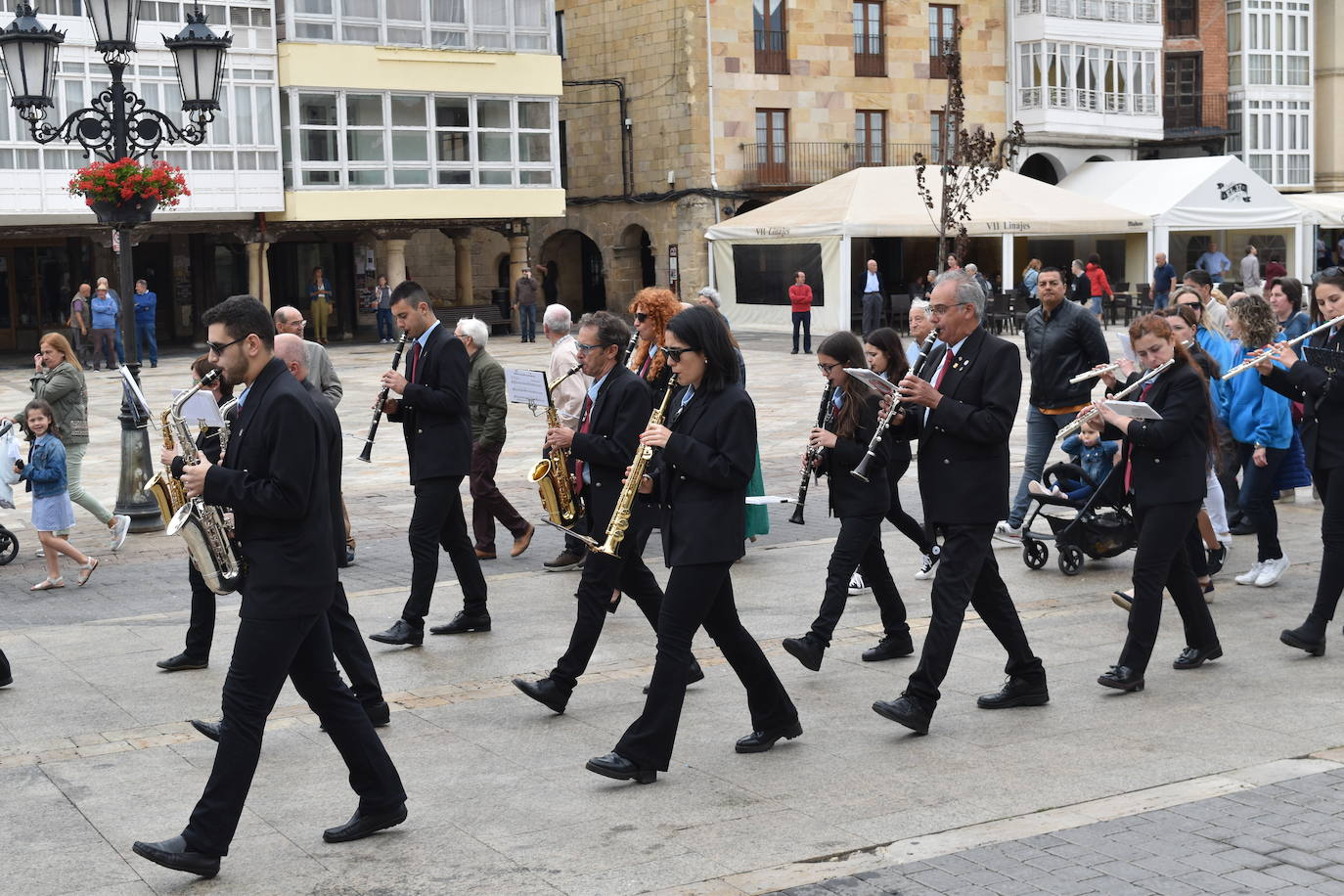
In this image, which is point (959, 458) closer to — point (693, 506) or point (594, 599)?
point (693, 506)

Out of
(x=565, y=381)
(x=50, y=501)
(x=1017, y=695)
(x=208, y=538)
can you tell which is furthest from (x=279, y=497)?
(x=50, y=501)

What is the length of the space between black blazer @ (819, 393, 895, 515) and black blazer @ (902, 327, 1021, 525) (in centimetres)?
108

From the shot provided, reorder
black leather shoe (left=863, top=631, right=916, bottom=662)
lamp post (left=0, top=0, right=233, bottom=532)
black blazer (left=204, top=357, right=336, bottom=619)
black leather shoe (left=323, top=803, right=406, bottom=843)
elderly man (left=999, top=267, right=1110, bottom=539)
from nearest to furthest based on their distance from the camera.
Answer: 1. black blazer (left=204, top=357, right=336, bottom=619)
2. black leather shoe (left=323, top=803, right=406, bottom=843)
3. black leather shoe (left=863, top=631, right=916, bottom=662)
4. elderly man (left=999, top=267, right=1110, bottom=539)
5. lamp post (left=0, top=0, right=233, bottom=532)

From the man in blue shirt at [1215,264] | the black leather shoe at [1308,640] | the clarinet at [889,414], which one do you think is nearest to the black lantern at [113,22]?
the clarinet at [889,414]

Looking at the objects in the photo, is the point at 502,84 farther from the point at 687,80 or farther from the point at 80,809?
the point at 80,809

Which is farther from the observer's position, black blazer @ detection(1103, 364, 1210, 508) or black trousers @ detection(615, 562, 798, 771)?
black blazer @ detection(1103, 364, 1210, 508)

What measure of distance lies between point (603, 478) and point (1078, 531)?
3777 mm

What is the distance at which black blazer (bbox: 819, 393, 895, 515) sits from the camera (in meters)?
8.02

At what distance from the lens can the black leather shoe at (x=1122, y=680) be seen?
730 cm

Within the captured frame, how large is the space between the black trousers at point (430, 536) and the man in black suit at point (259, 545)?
287cm

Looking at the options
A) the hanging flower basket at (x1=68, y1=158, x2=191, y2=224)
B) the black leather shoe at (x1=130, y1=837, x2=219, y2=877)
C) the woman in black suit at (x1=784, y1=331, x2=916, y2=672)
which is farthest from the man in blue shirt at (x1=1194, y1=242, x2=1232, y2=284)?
the black leather shoe at (x1=130, y1=837, x2=219, y2=877)

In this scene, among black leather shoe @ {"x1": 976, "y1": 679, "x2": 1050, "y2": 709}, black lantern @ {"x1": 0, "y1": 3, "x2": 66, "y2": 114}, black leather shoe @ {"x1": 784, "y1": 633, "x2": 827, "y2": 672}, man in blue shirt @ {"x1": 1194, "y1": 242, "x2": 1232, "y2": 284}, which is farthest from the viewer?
man in blue shirt @ {"x1": 1194, "y1": 242, "x2": 1232, "y2": 284}

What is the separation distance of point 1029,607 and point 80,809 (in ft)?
17.5

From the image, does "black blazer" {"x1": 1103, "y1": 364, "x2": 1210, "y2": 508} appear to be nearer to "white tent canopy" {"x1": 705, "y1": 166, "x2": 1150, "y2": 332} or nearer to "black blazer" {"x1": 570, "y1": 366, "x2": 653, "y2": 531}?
"black blazer" {"x1": 570, "y1": 366, "x2": 653, "y2": 531}
